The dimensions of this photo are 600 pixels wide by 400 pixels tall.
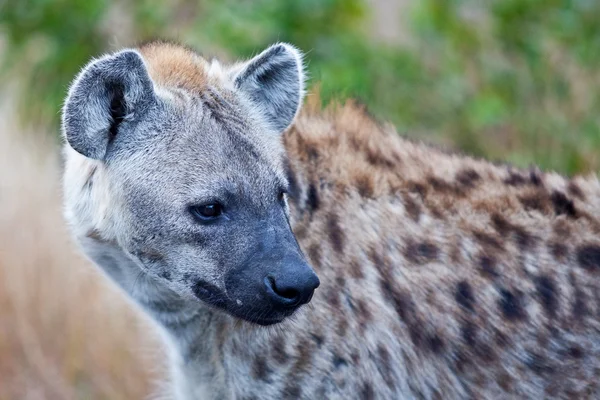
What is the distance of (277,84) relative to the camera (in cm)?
353

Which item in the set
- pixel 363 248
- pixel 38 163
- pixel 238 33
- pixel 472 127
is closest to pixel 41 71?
pixel 38 163

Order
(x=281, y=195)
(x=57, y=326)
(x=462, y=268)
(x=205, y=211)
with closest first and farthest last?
(x=205, y=211) < (x=281, y=195) < (x=462, y=268) < (x=57, y=326)

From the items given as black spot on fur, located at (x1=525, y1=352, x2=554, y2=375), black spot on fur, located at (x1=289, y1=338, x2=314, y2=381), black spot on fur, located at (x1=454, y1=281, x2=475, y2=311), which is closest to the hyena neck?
black spot on fur, located at (x1=289, y1=338, x2=314, y2=381)

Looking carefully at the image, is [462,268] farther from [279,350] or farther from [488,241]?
[279,350]

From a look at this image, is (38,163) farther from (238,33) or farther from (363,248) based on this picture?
(363,248)

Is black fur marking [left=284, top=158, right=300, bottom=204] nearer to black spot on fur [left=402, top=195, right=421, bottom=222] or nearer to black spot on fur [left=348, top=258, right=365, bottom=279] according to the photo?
black spot on fur [left=348, top=258, right=365, bottom=279]

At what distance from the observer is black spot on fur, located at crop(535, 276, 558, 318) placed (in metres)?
3.42

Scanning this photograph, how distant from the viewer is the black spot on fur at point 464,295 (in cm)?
346

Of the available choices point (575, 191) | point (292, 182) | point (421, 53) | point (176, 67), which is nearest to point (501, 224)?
point (575, 191)

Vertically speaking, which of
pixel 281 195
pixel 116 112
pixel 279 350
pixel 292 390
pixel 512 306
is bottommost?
pixel 292 390

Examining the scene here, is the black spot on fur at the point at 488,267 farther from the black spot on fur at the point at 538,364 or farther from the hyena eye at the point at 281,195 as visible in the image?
the hyena eye at the point at 281,195

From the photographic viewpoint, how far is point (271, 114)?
3504mm

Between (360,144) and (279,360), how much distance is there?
88 cm

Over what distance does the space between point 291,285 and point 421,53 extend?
4.22m
